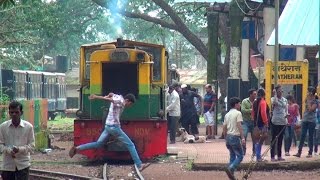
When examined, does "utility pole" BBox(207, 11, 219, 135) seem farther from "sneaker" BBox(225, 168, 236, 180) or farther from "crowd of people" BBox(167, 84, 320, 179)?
"sneaker" BBox(225, 168, 236, 180)

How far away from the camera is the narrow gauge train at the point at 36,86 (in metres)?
33.2

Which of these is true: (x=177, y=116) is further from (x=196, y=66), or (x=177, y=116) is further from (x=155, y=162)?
(x=196, y=66)

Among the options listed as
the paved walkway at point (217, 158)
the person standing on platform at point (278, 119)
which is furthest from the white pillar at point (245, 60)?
the person standing on platform at point (278, 119)

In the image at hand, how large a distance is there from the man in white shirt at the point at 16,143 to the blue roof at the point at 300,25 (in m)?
11.0

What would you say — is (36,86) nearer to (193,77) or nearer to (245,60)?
(245,60)

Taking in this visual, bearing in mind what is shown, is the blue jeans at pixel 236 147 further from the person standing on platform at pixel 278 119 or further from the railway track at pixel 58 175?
the person standing on platform at pixel 278 119

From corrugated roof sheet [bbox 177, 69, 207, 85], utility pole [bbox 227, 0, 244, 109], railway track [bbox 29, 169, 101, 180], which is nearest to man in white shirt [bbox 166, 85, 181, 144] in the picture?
utility pole [bbox 227, 0, 244, 109]

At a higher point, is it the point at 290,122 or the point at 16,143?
the point at 16,143

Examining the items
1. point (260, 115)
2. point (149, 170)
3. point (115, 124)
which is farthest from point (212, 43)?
point (115, 124)

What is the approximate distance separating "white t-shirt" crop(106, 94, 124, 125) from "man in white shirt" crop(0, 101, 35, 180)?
6.36m

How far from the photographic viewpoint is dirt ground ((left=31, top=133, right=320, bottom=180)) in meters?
15.2

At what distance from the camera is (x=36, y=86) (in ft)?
137

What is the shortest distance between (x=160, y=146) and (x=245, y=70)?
1153 cm

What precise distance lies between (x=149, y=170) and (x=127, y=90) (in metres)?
2.47
